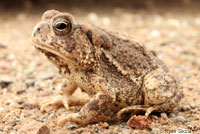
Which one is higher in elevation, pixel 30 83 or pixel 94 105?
pixel 30 83

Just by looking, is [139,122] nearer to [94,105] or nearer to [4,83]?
[94,105]

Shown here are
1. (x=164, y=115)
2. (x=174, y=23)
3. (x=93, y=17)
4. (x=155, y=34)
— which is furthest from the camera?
(x=93, y=17)

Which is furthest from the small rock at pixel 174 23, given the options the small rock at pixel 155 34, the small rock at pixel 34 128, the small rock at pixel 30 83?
the small rock at pixel 34 128

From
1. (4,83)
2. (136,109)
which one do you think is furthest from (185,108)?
(4,83)

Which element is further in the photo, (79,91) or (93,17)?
(93,17)

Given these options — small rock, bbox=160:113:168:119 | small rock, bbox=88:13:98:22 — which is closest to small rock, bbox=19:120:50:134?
small rock, bbox=160:113:168:119

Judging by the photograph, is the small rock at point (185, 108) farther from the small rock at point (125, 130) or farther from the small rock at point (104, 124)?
the small rock at point (104, 124)
